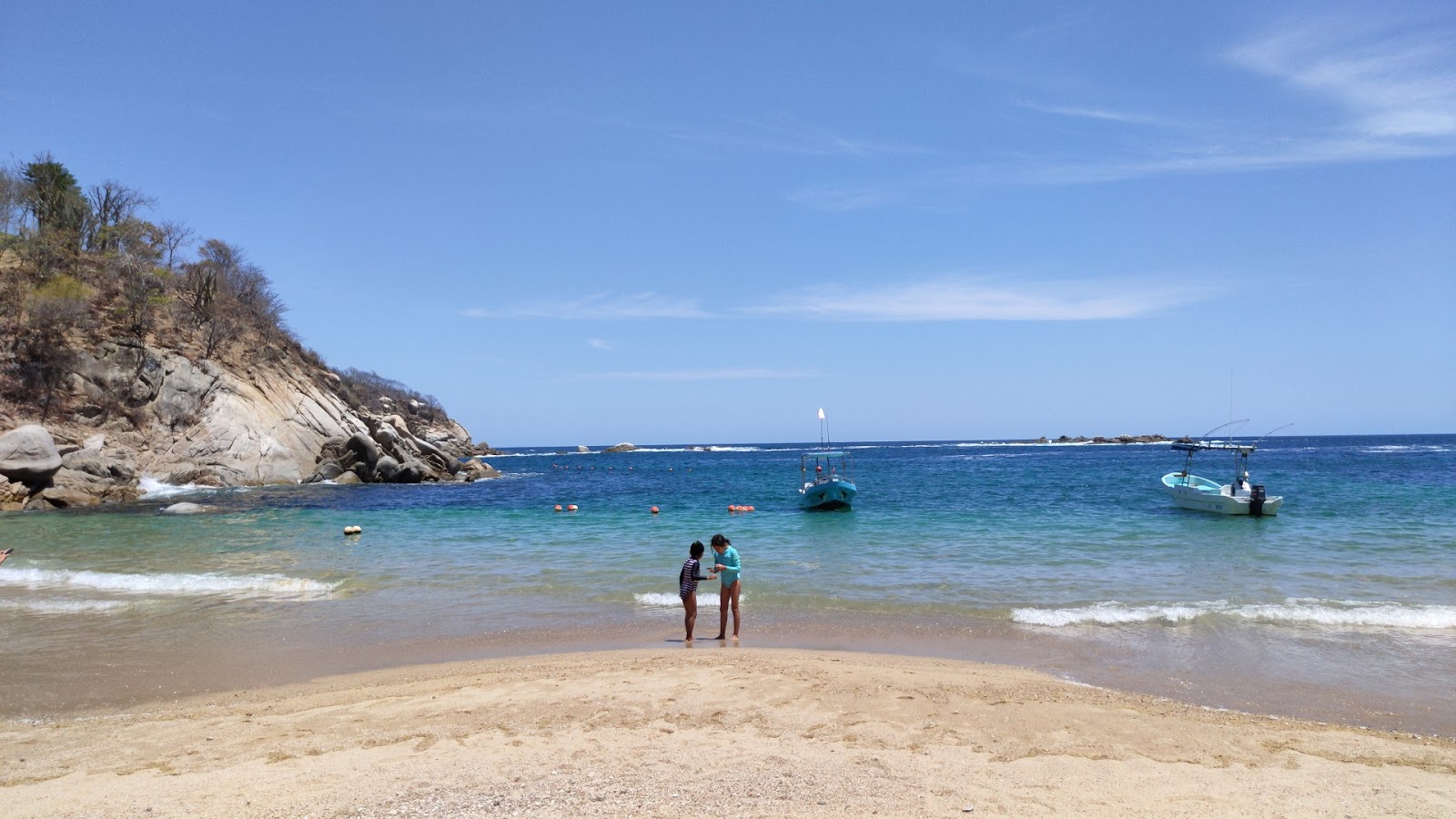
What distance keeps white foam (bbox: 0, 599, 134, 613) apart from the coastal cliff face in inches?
777

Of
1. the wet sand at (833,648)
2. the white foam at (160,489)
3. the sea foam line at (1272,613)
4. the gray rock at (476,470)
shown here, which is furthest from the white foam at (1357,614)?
the gray rock at (476,470)

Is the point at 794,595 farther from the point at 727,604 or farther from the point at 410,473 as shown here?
the point at 410,473

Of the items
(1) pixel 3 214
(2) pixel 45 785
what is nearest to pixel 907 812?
(2) pixel 45 785

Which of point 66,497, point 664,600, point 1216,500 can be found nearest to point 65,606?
point 664,600

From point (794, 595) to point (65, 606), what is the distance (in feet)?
41.6

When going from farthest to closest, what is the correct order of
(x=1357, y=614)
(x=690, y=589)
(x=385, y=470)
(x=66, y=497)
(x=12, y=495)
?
1. (x=385, y=470)
2. (x=66, y=497)
3. (x=12, y=495)
4. (x=1357, y=614)
5. (x=690, y=589)

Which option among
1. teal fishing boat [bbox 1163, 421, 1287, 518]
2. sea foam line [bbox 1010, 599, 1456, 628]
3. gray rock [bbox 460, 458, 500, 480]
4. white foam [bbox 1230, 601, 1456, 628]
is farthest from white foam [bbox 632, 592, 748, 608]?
gray rock [bbox 460, 458, 500, 480]

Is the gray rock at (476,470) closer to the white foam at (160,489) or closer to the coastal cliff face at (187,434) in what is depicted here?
the coastal cliff face at (187,434)

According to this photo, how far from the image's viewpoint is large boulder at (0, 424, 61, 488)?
2977 centimetres

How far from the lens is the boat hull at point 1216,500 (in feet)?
89.7

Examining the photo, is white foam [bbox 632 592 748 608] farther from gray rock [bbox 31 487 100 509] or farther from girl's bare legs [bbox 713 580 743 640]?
gray rock [bbox 31 487 100 509]

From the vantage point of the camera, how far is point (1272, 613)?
1275cm

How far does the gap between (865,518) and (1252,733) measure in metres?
21.2

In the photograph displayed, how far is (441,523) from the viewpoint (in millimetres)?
27703
